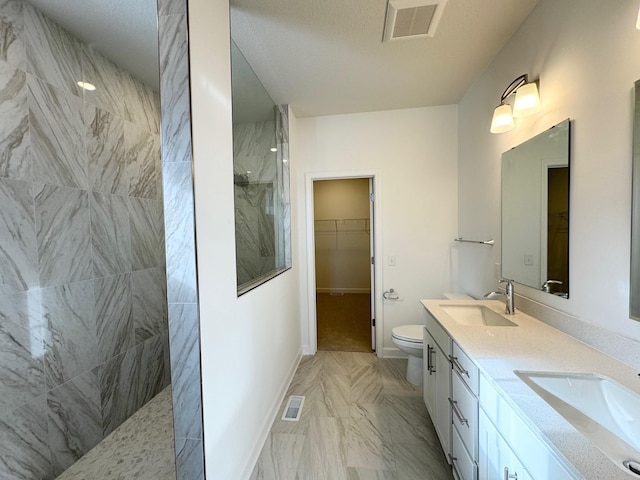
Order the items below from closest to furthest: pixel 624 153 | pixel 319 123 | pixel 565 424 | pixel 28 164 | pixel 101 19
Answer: pixel 565 424 → pixel 624 153 → pixel 28 164 → pixel 101 19 → pixel 319 123

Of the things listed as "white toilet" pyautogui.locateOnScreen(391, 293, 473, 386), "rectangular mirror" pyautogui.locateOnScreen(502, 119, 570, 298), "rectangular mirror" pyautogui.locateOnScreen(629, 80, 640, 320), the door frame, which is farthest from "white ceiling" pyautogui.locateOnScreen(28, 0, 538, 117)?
"white toilet" pyautogui.locateOnScreen(391, 293, 473, 386)

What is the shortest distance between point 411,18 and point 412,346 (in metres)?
2.39

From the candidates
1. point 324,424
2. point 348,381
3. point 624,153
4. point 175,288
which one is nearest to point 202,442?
point 175,288

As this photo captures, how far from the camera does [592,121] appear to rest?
1.21m

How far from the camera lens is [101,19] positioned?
159cm

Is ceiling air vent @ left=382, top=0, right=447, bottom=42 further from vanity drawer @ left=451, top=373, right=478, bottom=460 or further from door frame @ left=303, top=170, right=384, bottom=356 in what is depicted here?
vanity drawer @ left=451, top=373, right=478, bottom=460

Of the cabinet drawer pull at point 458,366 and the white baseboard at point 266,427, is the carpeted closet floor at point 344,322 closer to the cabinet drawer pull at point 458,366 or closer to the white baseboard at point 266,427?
the white baseboard at point 266,427

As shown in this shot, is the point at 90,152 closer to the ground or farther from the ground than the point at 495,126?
closer to the ground

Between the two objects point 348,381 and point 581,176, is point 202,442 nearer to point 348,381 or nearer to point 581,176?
point 348,381

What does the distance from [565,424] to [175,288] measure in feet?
4.48

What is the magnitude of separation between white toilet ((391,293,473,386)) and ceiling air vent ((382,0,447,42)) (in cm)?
214

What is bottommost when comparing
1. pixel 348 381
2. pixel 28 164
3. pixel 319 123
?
pixel 348 381

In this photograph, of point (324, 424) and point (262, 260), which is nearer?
point (324, 424)

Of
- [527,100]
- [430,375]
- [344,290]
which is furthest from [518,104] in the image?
[344,290]
